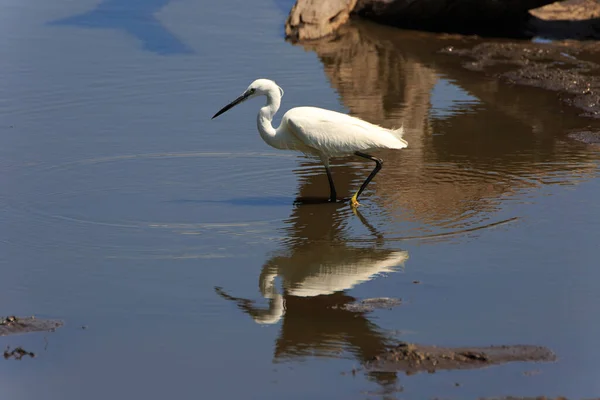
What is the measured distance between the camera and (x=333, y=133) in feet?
28.5

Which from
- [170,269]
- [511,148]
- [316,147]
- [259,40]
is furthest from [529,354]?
[259,40]

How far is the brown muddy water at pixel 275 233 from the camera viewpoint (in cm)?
580

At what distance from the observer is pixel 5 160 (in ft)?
32.7

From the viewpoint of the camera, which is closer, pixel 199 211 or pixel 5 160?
pixel 199 211

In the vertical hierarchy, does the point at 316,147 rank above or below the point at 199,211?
above

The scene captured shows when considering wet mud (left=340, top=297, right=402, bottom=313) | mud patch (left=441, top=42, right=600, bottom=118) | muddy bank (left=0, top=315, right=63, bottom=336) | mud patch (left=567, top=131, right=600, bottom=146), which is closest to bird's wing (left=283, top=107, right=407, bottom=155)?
wet mud (left=340, top=297, right=402, bottom=313)

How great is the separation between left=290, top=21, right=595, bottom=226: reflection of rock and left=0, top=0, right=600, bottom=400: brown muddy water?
41mm

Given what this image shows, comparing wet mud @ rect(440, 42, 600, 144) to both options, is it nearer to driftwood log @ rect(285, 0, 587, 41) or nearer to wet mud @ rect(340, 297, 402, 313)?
driftwood log @ rect(285, 0, 587, 41)

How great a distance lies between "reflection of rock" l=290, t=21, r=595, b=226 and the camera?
9.20 meters

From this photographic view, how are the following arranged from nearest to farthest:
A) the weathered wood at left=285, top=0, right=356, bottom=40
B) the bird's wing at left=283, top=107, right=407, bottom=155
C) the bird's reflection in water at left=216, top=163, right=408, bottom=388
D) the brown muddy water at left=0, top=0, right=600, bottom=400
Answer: the brown muddy water at left=0, top=0, right=600, bottom=400 → the bird's reflection in water at left=216, top=163, right=408, bottom=388 → the bird's wing at left=283, top=107, right=407, bottom=155 → the weathered wood at left=285, top=0, right=356, bottom=40

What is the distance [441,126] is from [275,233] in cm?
378

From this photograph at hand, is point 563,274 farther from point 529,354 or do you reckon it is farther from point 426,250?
point 529,354

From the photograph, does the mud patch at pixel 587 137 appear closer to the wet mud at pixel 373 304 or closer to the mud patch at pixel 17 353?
the wet mud at pixel 373 304

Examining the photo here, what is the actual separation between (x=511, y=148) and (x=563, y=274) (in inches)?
136
